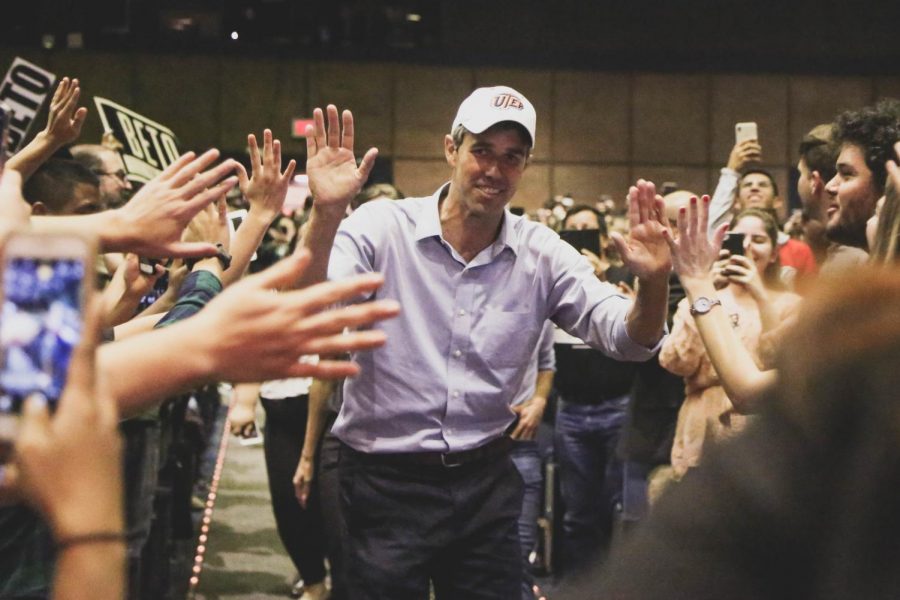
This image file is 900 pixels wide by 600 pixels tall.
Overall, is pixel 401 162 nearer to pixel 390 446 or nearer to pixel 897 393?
pixel 390 446

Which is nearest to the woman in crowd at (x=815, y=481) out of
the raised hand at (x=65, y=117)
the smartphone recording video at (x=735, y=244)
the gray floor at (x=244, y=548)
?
the raised hand at (x=65, y=117)

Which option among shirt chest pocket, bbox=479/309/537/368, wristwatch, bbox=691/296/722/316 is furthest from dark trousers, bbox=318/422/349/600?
wristwatch, bbox=691/296/722/316

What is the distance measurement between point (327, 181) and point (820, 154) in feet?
6.04

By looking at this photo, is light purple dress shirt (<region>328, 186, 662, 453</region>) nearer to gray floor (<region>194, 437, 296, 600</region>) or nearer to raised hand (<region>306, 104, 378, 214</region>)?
raised hand (<region>306, 104, 378, 214</region>)

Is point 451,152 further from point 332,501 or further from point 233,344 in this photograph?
point 233,344

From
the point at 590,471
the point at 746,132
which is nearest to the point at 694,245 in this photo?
the point at 746,132

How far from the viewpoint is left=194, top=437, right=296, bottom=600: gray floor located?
20.5 ft

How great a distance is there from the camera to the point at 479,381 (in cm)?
328

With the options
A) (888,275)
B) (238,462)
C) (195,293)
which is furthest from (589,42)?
(888,275)

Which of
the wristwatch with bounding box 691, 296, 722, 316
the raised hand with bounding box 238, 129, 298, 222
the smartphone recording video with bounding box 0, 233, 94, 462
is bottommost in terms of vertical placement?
the wristwatch with bounding box 691, 296, 722, 316

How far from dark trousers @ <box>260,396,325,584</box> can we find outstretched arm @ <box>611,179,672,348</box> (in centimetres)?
292

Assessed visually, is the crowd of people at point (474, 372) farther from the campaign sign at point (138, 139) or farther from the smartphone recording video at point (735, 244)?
the campaign sign at point (138, 139)

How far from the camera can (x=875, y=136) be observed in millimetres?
3365

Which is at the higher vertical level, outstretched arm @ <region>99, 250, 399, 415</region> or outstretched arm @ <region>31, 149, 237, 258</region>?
outstretched arm @ <region>31, 149, 237, 258</region>
